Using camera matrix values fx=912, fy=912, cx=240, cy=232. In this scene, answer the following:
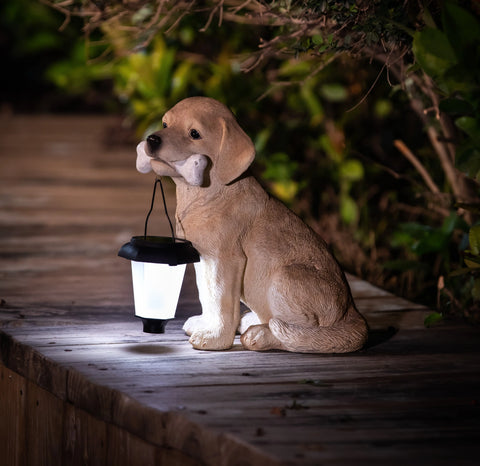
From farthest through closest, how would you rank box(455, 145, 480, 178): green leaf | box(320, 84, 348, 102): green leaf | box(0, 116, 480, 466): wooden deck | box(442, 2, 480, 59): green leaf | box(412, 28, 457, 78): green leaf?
box(320, 84, 348, 102): green leaf → box(455, 145, 480, 178): green leaf → box(412, 28, 457, 78): green leaf → box(442, 2, 480, 59): green leaf → box(0, 116, 480, 466): wooden deck

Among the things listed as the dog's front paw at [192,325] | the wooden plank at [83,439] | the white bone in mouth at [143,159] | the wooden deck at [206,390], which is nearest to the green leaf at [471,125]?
the wooden deck at [206,390]

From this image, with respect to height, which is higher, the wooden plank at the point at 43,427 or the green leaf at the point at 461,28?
the green leaf at the point at 461,28

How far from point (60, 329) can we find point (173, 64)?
445cm

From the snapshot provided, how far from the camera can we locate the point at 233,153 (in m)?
3.29

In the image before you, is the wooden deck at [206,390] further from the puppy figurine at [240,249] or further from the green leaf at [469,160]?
the green leaf at [469,160]

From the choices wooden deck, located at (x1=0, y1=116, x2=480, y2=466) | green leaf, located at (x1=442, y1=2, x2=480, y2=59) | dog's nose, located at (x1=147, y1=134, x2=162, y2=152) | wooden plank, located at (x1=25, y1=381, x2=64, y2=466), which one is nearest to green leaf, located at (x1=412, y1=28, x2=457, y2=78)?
green leaf, located at (x1=442, y1=2, x2=480, y2=59)

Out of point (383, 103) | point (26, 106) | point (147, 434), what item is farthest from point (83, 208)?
point (26, 106)

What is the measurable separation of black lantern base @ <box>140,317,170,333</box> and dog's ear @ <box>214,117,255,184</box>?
23.7 inches

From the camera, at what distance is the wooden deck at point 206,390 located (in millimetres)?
2553

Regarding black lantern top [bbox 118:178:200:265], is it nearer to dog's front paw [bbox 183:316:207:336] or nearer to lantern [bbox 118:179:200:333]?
lantern [bbox 118:179:200:333]

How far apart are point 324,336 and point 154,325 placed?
65 centimetres

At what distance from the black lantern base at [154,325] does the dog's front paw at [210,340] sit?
0.48 ft

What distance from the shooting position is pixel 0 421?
3682 millimetres

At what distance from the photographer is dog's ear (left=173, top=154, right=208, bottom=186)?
3.27 meters
